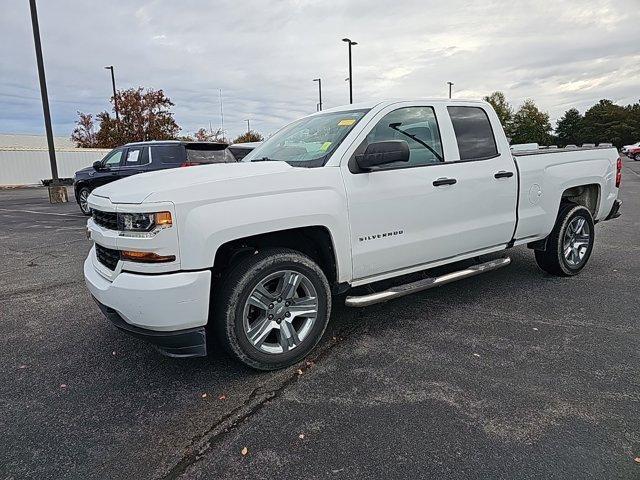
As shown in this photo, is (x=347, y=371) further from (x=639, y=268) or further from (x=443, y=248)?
(x=639, y=268)

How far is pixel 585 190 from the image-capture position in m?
5.57

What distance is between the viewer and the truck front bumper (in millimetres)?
2740

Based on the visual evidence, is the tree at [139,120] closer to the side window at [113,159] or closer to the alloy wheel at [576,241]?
the side window at [113,159]

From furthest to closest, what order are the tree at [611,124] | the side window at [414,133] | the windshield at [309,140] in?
the tree at [611,124], the side window at [414,133], the windshield at [309,140]

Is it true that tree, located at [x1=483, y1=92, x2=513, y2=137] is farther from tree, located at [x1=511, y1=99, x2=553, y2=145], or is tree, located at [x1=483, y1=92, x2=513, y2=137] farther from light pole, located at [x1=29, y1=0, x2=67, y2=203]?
light pole, located at [x1=29, y1=0, x2=67, y2=203]

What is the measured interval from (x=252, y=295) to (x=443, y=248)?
184cm

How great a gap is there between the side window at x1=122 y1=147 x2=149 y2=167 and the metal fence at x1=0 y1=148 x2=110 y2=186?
2321cm

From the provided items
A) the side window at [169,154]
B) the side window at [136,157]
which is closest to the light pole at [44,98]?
the side window at [136,157]

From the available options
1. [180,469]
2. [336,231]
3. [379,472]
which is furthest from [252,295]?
[379,472]

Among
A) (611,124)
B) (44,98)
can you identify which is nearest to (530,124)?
(611,124)

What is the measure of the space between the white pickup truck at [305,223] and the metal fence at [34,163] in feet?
104

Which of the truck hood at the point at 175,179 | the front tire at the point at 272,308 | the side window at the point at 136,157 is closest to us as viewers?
the truck hood at the point at 175,179

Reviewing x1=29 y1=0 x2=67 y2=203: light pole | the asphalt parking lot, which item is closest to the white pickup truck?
the asphalt parking lot

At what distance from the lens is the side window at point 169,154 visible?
1097 cm
